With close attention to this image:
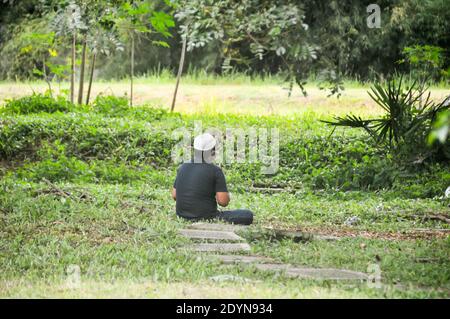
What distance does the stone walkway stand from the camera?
23.5 ft

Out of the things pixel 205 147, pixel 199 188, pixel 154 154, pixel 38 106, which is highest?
pixel 205 147

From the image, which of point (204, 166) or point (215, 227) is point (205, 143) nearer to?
point (204, 166)

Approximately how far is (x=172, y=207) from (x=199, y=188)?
53.7 inches

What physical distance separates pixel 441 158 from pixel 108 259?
569 cm

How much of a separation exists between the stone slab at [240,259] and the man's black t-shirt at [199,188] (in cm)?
165

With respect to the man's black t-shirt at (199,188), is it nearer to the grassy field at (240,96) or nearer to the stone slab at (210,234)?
the stone slab at (210,234)

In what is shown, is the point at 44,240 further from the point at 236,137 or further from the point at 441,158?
the point at 236,137

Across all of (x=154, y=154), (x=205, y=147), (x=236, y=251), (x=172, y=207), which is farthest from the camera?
(x=154, y=154)

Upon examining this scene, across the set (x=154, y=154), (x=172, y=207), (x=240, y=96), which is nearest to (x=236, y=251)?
(x=172, y=207)

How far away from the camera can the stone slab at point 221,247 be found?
26.5 feet

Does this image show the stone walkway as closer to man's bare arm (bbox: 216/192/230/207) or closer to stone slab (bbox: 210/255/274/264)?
stone slab (bbox: 210/255/274/264)

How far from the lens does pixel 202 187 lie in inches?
368

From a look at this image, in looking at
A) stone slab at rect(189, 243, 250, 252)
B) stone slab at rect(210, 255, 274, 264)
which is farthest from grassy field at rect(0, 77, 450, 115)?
stone slab at rect(210, 255, 274, 264)
